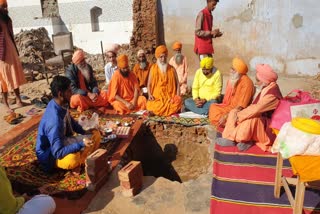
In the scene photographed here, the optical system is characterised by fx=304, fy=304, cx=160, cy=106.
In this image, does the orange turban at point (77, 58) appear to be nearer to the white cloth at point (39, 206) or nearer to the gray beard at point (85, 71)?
the gray beard at point (85, 71)

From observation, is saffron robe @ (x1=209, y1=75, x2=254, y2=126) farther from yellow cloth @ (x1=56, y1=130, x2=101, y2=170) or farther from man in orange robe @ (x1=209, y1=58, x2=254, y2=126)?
yellow cloth @ (x1=56, y1=130, x2=101, y2=170)

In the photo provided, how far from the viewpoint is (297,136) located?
2.82 metres

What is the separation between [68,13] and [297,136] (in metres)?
11.7

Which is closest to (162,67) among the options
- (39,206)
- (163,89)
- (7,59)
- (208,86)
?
(163,89)

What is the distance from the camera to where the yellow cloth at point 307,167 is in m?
2.77

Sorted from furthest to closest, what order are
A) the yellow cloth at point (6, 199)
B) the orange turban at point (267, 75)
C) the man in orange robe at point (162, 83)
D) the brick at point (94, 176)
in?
1. the man in orange robe at point (162, 83)
2. the orange turban at point (267, 75)
3. the brick at point (94, 176)
4. the yellow cloth at point (6, 199)

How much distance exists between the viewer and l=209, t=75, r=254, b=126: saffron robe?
5.43 m

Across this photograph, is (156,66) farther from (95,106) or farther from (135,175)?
(135,175)

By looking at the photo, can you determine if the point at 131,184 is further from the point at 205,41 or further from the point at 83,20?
the point at 83,20

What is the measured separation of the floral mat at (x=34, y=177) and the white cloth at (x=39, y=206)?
0.43 meters

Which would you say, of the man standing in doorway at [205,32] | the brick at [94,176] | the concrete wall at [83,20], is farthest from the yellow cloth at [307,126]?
the concrete wall at [83,20]

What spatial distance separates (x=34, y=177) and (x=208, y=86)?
3725 millimetres

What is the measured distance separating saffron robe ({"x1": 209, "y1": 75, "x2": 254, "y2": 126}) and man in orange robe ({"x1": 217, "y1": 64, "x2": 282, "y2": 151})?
0.51 metres

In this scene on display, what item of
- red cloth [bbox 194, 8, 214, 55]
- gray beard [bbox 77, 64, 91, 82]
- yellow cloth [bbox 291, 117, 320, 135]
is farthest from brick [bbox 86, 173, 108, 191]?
red cloth [bbox 194, 8, 214, 55]
